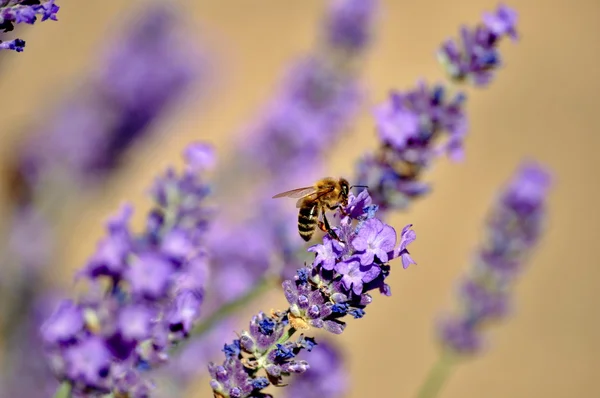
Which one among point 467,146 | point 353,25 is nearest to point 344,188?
point 353,25

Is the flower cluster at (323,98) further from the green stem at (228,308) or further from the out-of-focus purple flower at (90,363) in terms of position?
the out-of-focus purple flower at (90,363)

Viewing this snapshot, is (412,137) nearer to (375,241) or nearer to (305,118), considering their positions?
(375,241)

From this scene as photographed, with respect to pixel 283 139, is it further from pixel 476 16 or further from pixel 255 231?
pixel 476 16

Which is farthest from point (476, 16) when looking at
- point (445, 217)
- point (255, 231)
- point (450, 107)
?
point (450, 107)

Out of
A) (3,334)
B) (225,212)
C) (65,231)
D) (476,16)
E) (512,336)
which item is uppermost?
(476,16)

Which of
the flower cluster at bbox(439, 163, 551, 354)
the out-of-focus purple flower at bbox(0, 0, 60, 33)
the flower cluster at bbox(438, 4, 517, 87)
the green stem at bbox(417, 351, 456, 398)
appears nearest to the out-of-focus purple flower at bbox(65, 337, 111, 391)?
the out-of-focus purple flower at bbox(0, 0, 60, 33)

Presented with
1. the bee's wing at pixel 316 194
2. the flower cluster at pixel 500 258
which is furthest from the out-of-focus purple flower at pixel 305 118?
the bee's wing at pixel 316 194
